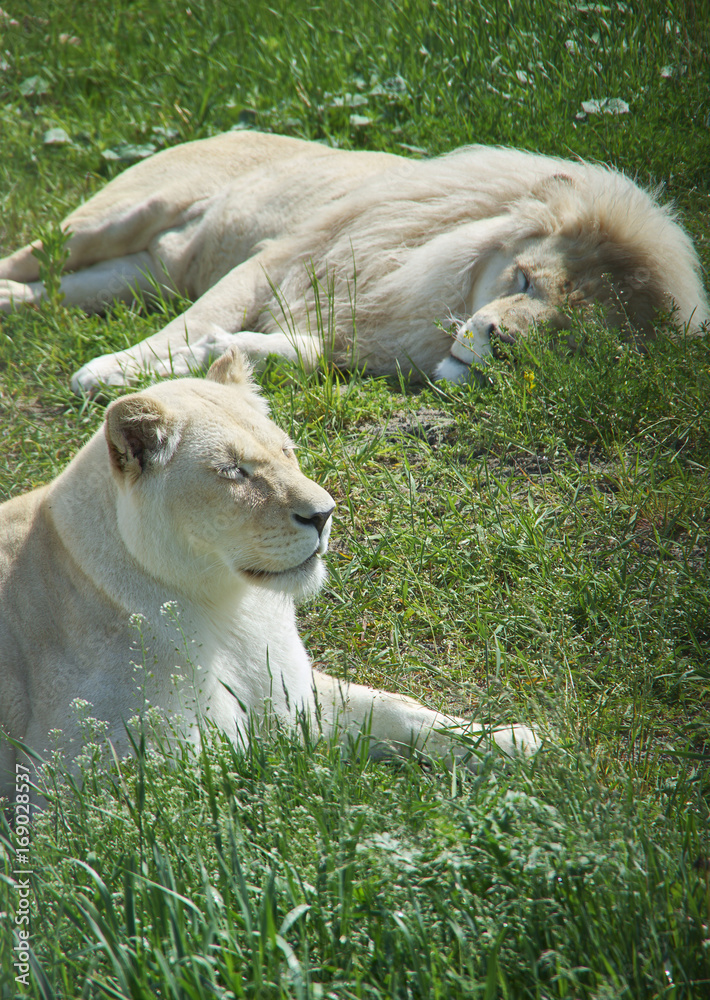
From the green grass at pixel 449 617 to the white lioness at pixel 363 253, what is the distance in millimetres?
320

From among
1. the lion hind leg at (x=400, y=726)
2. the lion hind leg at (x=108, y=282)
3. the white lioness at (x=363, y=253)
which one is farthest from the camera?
the lion hind leg at (x=108, y=282)

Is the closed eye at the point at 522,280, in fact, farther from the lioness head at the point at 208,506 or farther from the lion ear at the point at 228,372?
the lioness head at the point at 208,506

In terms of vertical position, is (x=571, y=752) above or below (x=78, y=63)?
below

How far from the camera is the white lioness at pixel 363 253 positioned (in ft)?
14.0

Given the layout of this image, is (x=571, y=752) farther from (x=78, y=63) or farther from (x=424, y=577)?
(x=78, y=63)

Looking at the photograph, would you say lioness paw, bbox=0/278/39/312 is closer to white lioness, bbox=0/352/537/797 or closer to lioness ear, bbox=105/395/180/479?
white lioness, bbox=0/352/537/797

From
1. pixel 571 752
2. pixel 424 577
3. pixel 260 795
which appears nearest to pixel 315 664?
pixel 424 577

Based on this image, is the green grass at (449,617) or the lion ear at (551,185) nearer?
the green grass at (449,617)

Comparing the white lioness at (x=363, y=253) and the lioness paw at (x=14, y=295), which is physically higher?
the white lioness at (x=363, y=253)

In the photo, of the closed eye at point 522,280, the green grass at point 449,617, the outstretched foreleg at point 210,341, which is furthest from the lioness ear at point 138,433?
the closed eye at point 522,280

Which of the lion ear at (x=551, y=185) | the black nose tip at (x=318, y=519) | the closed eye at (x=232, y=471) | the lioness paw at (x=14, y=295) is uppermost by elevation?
the lion ear at (x=551, y=185)

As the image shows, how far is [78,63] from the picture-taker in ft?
25.5

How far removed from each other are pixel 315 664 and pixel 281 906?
1361 mm

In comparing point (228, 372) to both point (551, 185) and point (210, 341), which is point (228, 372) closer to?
point (210, 341)
